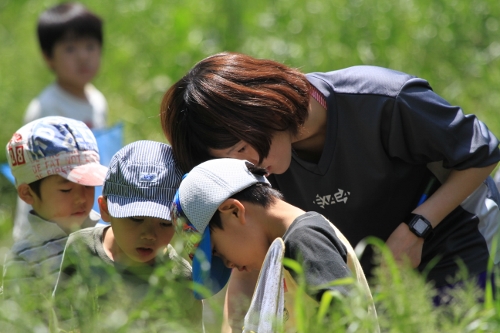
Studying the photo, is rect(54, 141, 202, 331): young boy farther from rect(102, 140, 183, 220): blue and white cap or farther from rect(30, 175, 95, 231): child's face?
rect(30, 175, 95, 231): child's face

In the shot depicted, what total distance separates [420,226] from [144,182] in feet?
2.84

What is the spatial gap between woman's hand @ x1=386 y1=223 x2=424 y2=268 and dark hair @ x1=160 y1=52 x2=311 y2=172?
1.55 ft

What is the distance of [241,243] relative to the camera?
79.4 inches

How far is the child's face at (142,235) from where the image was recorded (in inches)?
95.7

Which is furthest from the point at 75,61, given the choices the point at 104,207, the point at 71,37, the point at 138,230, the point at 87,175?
the point at 138,230

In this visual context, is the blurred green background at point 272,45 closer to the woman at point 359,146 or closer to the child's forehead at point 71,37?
the child's forehead at point 71,37

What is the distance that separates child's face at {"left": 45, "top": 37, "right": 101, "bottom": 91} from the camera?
4793 mm

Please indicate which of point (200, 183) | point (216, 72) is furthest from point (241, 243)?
point (216, 72)

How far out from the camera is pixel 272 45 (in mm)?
5766

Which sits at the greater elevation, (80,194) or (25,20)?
(80,194)

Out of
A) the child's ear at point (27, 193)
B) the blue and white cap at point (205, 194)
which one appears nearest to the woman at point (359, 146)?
the blue and white cap at point (205, 194)

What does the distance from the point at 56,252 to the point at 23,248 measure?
4.5 inches

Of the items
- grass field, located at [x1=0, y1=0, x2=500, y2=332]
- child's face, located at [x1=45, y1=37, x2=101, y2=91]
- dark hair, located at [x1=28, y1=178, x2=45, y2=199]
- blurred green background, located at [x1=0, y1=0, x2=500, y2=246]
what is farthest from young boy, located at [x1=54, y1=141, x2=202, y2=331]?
child's face, located at [x1=45, y1=37, x2=101, y2=91]

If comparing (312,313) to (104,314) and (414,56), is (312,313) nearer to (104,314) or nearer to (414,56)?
(104,314)
